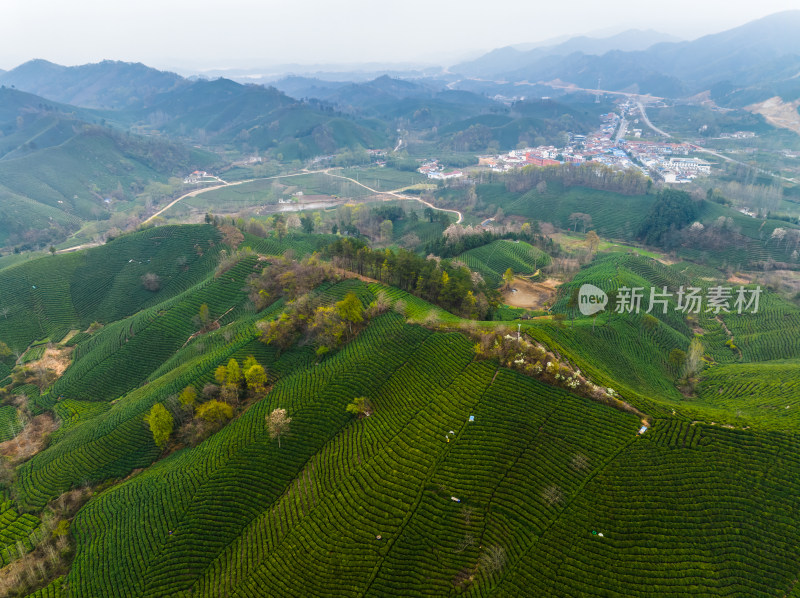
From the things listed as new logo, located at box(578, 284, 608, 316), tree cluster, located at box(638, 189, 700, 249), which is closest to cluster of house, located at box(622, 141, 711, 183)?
tree cluster, located at box(638, 189, 700, 249)

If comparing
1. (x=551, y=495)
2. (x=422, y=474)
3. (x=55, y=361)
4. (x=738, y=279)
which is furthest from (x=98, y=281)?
(x=738, y=279)

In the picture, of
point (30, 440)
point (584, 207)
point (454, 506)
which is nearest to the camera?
point (454, 506)

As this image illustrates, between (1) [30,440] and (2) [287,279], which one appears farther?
(2) [287,279]

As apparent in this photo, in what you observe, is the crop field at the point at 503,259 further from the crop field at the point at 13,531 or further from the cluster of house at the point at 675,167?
the cluster of house at the point at 675,167

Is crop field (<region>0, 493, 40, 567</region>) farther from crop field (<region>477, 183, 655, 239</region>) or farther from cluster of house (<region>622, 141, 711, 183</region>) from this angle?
cluster of house (<region>622, 141, 711, 183</region>)

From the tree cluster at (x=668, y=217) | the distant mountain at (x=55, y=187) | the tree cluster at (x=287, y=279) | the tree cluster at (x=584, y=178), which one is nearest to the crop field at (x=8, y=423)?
the tree cluster at (x=287, y=279)

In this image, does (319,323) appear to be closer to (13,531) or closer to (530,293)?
(13,531)
